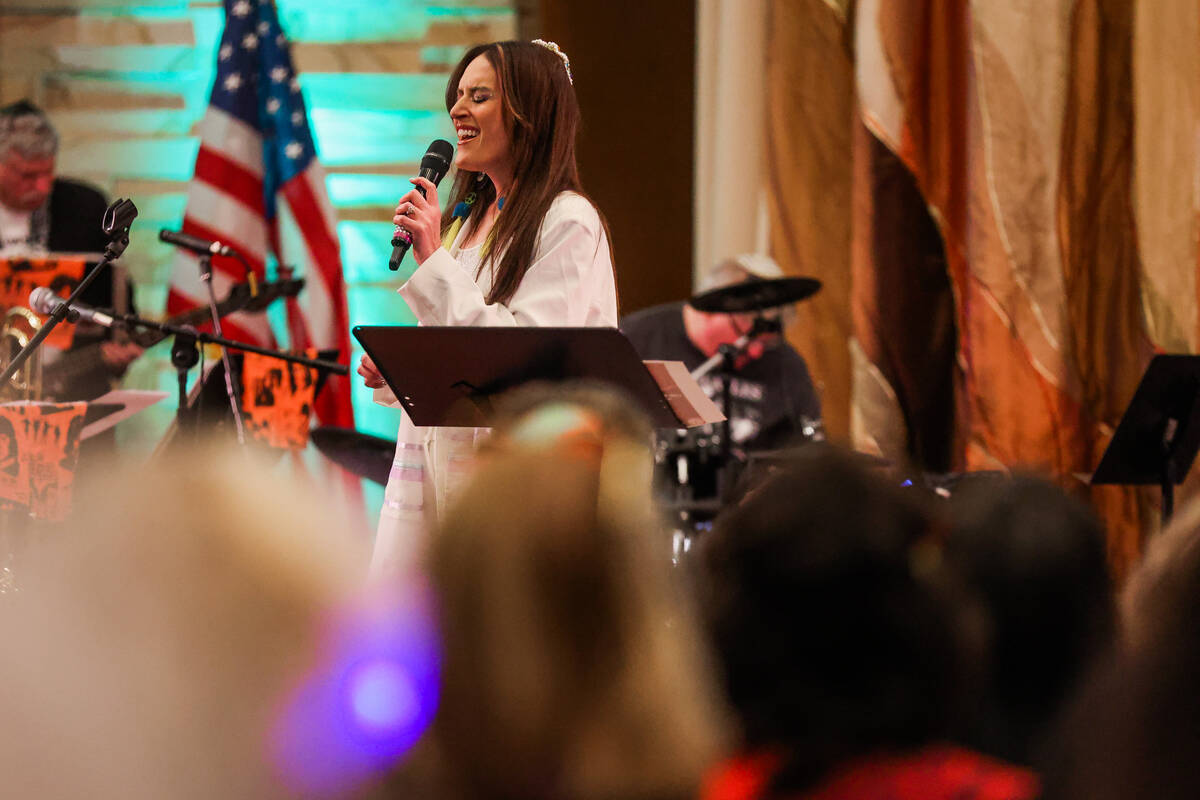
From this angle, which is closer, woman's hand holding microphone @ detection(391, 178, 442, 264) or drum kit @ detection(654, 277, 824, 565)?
woman's hand holding microphone @ detection(391, 178, 442, 264)

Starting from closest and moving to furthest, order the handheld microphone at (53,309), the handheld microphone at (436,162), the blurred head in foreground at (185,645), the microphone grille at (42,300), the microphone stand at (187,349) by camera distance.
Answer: the blurred head in foreground at (185,645), the handheld microphone at (436,162), the handheld microphone at (53,309), the microphone grille at (42,300), the microphone stand at (187,349)

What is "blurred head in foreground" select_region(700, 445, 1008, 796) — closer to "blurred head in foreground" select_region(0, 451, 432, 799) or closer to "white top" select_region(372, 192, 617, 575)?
"blurred head in foreground" select_region(0, 451, 432, 799)

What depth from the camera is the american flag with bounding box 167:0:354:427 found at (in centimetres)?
433

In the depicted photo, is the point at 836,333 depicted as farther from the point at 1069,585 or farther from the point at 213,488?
the point at 213,488

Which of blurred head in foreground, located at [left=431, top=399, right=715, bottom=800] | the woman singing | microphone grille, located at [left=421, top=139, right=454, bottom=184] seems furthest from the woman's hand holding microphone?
blurred head in foreground, located at [left=431, top=399, right=715, bottom=800]

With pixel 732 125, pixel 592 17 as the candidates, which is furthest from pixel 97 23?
pixel 732 125

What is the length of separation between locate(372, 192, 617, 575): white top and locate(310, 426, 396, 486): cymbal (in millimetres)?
1480

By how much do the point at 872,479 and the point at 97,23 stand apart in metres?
4.91

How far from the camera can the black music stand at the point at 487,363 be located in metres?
1.57

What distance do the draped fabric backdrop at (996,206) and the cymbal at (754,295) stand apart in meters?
0.38

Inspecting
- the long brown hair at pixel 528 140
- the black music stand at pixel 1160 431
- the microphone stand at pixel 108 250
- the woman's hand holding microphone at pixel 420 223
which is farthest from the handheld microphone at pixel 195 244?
the black music stand at pixel 1160 431

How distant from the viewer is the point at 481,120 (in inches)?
Result: 75.6

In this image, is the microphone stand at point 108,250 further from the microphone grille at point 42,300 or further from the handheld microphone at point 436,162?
the handheld microphone at point 436,162

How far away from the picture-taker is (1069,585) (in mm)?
872
